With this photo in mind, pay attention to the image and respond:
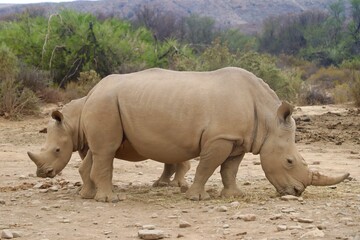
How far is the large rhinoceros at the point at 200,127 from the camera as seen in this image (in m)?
8.45

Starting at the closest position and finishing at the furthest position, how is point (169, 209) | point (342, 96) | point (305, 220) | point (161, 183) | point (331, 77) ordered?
point (305, 220), point (169, 209), point (161, 183), point (342, 96), point (331, 77)

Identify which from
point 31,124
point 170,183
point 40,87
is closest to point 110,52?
point 40,87

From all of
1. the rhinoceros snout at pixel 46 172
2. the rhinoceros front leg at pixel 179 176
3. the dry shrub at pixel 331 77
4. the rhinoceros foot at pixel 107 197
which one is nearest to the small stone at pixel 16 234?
the rhinoceros foot at pixel 107 197

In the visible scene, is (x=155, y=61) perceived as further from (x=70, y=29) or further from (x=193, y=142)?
(x=193, y=142)

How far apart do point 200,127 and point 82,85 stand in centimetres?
1392

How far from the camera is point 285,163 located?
8562 millimetres

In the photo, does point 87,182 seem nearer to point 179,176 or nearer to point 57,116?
point 57,116

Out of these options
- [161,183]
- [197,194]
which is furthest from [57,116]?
[197,194]

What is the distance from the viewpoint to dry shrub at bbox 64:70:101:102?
21.4 metres

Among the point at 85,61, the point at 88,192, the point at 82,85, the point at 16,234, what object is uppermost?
the point at 16,234

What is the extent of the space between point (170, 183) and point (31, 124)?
8631 mm

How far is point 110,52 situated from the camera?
24500 millimetres

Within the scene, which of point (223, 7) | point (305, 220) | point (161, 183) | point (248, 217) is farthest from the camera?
point (223, 7)

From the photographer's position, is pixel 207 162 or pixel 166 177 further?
pixel 166 177
